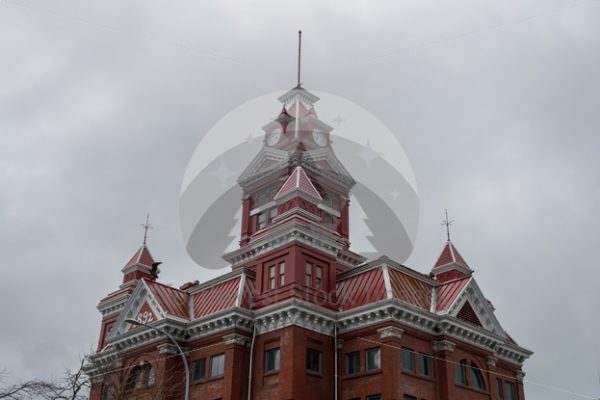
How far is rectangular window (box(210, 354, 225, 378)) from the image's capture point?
4200 centimetres

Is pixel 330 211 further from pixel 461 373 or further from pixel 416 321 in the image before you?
pixel 461 373

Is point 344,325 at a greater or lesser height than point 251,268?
lesser

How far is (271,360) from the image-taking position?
40.9m

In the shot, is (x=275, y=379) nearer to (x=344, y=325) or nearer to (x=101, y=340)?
(x=344, y=325)

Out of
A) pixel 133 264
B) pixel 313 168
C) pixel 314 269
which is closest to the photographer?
pixel 314 269

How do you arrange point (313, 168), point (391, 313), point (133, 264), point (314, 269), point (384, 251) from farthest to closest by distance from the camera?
point (133, 264), point (313, 168), point (384, 251), point (314, 269), point (391, 313)

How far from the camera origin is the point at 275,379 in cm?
3988

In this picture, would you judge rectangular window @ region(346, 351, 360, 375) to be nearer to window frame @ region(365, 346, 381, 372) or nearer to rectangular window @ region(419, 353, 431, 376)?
window frame @ region(365, 346, 381, 372)

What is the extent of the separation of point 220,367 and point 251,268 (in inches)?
341

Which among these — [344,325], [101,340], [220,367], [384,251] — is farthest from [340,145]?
[101,340]

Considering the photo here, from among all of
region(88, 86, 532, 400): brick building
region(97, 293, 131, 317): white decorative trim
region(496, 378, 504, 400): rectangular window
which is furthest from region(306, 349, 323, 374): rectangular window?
region(97, 293, 131, 317): white decorative trim

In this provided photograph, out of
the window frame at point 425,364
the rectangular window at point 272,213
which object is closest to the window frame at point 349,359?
the window frame at point 425,364

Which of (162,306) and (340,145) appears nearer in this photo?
(162,306)

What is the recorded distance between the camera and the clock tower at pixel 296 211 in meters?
43.4
